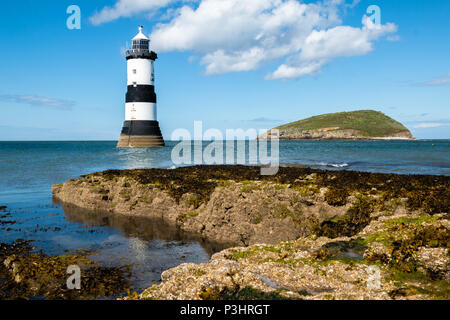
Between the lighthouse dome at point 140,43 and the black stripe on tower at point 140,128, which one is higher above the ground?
the lighthouse dome at point 140,43

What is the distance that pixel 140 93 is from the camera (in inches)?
2302

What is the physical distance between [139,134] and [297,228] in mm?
52409

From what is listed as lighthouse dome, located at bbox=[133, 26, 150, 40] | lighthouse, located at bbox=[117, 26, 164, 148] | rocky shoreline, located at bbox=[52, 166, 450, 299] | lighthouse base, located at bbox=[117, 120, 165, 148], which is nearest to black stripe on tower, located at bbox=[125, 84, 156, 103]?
lighthouse, located at bbox=[117, 26, 164, 148]

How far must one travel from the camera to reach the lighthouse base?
61375 mm

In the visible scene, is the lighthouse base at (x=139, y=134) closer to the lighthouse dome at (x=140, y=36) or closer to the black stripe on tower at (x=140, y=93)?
the black stripe on tower at (x=140, y=93)

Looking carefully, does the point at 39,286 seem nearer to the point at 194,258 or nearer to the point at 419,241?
the point at 194,258

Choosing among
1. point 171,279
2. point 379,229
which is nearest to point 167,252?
point 171,279

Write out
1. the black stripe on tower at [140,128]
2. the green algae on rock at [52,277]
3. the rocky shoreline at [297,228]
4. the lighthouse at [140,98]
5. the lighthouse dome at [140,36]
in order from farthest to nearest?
1. the black stripe on tower at [140,128]
2. the lighthouse dome at [140,36]
3. the lighthouse at [140,98]
4. the green algae on rock at [52,277]
5. the rocky shoreline at [297,228]

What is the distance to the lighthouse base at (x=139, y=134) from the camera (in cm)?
6138

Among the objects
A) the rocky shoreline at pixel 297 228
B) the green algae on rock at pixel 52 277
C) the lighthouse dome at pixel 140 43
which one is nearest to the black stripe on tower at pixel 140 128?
the lighthouse dome at pixel 140 43

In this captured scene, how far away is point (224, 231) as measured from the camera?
48.3 feet

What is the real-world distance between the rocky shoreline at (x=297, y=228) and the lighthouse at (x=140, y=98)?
37113 millimetres

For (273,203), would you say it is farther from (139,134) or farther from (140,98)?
(139,134)
